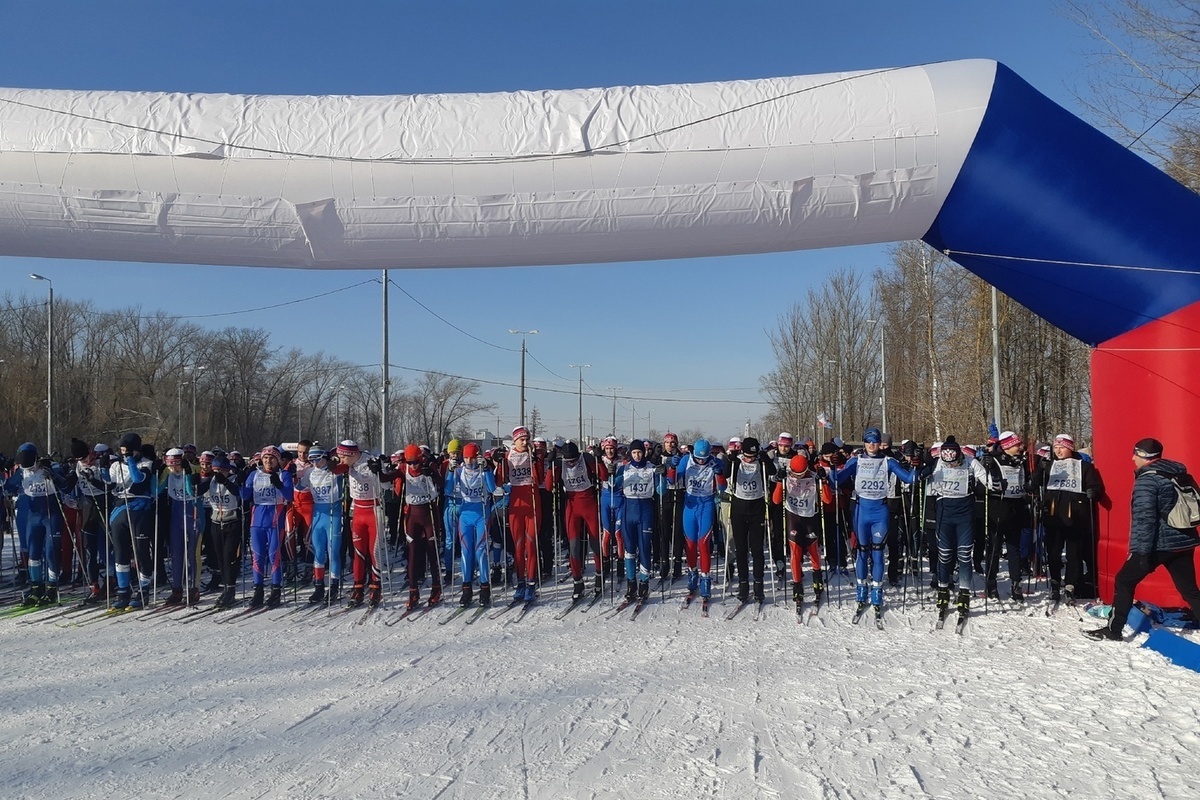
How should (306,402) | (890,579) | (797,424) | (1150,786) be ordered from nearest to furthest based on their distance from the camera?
(1150,786) → (890,579) → (797,424) → (306,402)

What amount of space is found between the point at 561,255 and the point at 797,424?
4355cm

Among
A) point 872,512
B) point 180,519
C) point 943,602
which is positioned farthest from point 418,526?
point 943,602

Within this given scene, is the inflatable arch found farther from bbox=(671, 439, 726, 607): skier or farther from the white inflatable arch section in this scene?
bbox=(671, 439, 726, 607): skier

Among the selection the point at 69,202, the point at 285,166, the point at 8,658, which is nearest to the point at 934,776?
the point at 285,166

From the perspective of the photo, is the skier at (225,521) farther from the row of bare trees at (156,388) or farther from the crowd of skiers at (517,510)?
the row of bare trees at (156,388)

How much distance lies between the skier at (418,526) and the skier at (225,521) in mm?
1755

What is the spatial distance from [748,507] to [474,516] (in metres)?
2.98

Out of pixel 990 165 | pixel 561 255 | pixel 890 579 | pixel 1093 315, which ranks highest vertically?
pixel 990 165

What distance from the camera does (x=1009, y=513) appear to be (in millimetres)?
8766

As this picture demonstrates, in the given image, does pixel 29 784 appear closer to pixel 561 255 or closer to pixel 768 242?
pixel 561 255

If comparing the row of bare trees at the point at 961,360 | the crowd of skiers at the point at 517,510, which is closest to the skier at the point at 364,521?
the crowd of skiers at the point at 517,510

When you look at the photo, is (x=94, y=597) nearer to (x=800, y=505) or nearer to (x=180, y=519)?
(x=180, y=519)

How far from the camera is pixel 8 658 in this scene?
671cm

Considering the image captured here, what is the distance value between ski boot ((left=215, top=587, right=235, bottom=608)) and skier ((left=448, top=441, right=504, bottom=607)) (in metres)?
2.54
